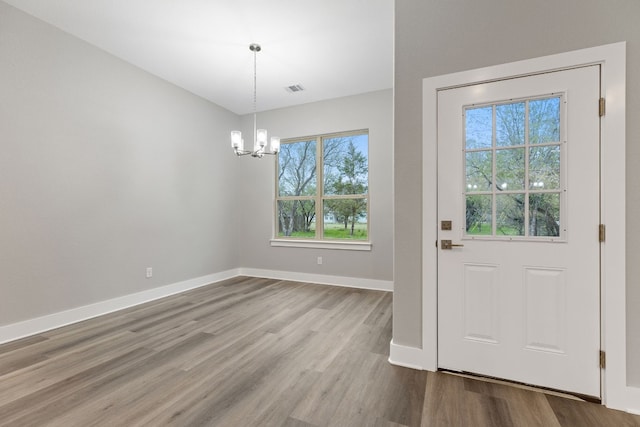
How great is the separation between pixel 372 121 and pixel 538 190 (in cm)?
300

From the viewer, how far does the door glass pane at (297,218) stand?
5051 millimetres

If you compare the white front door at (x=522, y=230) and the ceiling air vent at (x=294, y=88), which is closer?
the white front door at (x=522, y=230)

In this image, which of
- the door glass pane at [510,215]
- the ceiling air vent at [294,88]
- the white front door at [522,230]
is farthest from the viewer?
the ceiling air vent at [294,88]

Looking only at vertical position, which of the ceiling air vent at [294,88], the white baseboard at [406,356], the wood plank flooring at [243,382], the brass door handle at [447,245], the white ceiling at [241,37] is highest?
the white ceiling at [241,37]

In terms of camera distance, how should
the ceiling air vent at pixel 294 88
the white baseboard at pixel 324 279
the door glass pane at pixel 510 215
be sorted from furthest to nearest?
1. the white baseboard at pixel 324 279
2. the ceiling air vent at pixel 294 88
3. the door glass pane at pixel 510 215

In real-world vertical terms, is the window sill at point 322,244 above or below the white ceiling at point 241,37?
below

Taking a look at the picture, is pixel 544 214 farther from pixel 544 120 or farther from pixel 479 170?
pixel 544 120

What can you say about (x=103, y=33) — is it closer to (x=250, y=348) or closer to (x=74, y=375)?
(x=74, y=375)

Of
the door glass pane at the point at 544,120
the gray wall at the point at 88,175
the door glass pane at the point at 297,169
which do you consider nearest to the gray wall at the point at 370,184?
the door glass pane at the point at 297,169

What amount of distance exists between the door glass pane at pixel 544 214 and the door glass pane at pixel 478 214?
245mm

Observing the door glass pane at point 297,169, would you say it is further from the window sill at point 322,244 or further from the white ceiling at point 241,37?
the white ceiling at point 241,37

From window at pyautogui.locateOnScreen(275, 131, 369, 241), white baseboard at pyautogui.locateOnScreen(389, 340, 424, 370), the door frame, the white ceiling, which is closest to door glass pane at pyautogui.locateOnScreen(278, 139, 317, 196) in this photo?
window at pyautogui.locateOnScreen(275, 131, 369, 241)

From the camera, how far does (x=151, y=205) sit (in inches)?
155

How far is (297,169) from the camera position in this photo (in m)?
5.18
